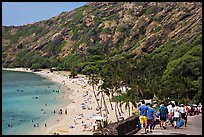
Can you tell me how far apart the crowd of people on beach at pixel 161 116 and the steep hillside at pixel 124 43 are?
956 inches

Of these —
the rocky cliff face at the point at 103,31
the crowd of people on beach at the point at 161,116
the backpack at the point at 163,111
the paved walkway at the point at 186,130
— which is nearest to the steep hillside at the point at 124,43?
the rocky cliff face at the point at 103,31

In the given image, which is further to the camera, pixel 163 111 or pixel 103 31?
pixel 103 31

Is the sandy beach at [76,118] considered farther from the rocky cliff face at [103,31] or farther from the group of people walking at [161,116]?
the rocky cliff face at [103,31]

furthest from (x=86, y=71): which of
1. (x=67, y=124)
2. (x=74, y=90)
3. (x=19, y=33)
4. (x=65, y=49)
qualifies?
(x=19, y=33)

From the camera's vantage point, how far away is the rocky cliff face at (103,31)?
9738cm

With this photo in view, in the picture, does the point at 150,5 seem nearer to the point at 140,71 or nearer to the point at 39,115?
the point at 140,71

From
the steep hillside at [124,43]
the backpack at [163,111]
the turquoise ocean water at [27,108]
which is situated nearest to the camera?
the backpack at [163,111]

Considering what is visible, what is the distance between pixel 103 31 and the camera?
12631 centimetres

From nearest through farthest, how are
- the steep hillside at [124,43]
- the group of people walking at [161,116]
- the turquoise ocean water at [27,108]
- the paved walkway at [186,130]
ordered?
1. the group of people walking at [161,116]
2. the paved walkway at [186,130]
3. the turquoise ocean water at [27,108]
4. the steep hillside at [124,43]

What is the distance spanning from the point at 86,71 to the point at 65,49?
4606 cm

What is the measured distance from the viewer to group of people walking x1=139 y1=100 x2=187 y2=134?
1084cm

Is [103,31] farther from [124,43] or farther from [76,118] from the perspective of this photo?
[76,118]

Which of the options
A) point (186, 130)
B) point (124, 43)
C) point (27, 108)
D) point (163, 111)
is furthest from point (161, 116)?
point (124, 43)

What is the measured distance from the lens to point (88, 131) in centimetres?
2975
